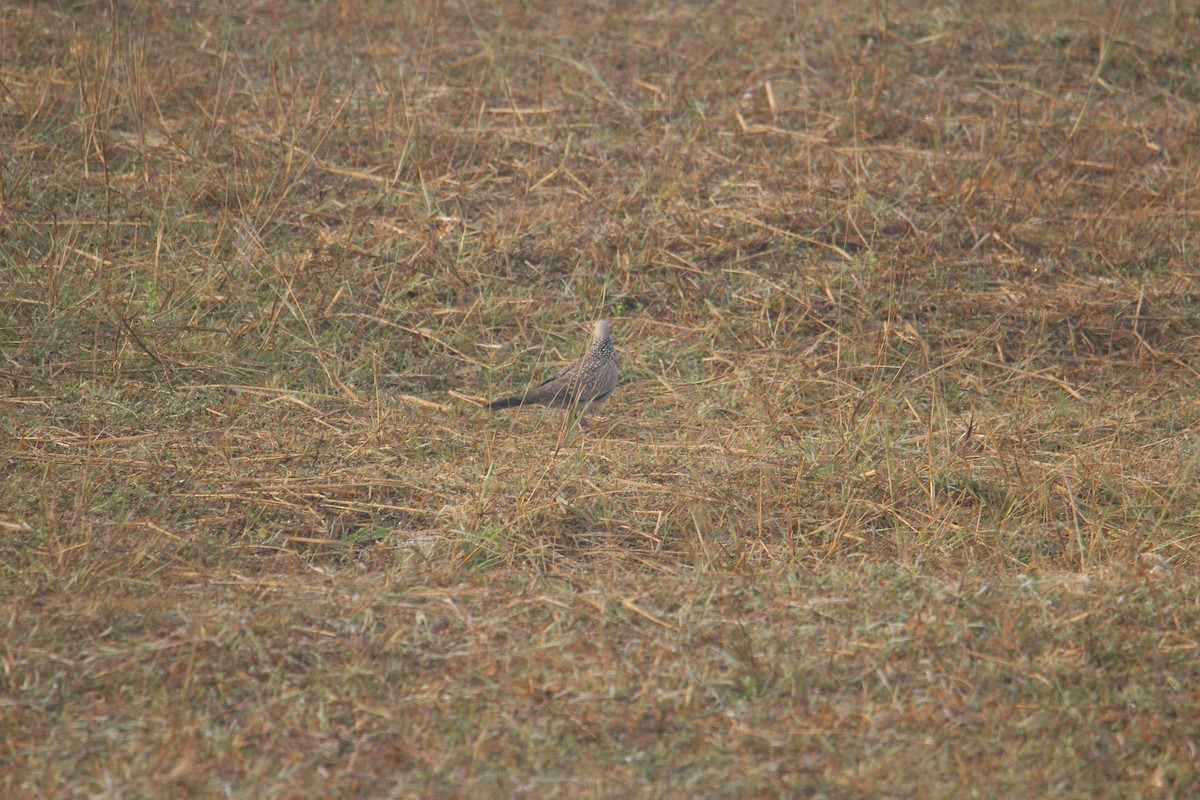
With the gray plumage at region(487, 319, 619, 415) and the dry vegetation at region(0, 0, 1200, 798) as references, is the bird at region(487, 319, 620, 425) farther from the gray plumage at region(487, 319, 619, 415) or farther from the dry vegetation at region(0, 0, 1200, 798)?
the dry vegetation at region(0, 0, 1200, 798)

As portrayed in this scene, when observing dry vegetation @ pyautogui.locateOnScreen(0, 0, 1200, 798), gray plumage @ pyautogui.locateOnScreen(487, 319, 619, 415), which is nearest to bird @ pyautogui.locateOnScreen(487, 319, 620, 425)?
gray plumage @ pyautogui.locateOnScreen(487, 319, 619, 415)

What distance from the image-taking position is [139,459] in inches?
186

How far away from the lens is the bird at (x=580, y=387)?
5.28 m

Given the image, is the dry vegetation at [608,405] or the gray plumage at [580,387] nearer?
the dry vegetation at [608,405]

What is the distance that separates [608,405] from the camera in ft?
19.1

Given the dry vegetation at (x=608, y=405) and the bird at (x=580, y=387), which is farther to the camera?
the bird at (x=580, y=387)

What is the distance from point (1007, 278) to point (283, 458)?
404cm

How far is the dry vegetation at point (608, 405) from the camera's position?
3299 mm

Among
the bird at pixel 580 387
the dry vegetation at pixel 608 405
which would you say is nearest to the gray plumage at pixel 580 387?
the bird at pixel 580 387

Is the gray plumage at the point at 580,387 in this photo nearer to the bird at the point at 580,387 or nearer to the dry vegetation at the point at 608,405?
the bird at the point at 580,387

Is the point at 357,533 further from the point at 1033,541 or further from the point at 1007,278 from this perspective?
the point at 1007,278

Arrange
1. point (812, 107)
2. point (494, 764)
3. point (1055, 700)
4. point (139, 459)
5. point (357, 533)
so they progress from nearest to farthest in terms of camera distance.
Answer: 1. point (494, 764)
2. point (1055, 700)
3. point (357, 533)
4. point (139, 459)
5. point (812, 107)

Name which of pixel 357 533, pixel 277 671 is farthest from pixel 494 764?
pixel 357 533

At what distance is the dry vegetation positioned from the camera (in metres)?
3.30
